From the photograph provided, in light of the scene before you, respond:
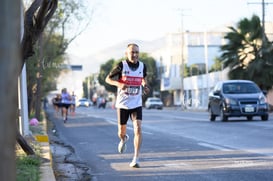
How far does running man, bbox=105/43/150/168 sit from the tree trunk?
6.28 m

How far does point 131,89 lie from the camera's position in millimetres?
8531

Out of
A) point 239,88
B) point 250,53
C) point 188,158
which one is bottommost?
point 188,158

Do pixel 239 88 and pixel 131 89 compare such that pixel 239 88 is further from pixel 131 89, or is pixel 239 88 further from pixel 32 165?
pixel 32 165

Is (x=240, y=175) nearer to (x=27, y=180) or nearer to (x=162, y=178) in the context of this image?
(x=162, y=178)

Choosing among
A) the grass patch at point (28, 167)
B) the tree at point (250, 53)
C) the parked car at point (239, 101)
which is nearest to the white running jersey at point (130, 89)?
the grass patch at point (28, 167)

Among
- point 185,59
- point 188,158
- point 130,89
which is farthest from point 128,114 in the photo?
point 185,59

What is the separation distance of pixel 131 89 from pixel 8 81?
643 cm

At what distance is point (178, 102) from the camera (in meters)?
78.4

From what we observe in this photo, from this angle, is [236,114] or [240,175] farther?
[236,114]

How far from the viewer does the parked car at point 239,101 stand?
2064cm

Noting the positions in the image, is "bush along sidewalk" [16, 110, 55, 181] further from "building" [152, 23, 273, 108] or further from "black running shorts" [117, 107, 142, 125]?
"building" [152, 23, 273, 108]

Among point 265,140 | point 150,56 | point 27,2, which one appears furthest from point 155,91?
point 265,140

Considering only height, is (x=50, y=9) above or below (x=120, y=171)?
above

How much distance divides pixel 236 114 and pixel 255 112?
742 mm
